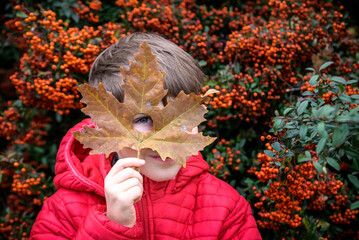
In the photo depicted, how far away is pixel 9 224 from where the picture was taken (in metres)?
2.21

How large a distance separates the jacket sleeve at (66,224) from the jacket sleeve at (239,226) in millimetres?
403

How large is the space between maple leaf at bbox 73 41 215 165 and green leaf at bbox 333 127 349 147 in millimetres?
351

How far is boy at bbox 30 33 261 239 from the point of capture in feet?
3.89

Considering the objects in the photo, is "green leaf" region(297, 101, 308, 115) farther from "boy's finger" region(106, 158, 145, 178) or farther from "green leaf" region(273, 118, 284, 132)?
"boy's finger" region(106, 158, 145, 178)

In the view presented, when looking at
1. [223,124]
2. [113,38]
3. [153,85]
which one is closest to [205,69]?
[223,124]

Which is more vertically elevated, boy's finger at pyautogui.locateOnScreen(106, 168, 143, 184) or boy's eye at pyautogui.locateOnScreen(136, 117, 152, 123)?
boy's eye at pyautogui.locateOnScreen(136, 117, 152, 123)

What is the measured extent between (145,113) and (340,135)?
0.58m

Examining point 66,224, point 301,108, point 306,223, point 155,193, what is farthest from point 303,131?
point 66,224

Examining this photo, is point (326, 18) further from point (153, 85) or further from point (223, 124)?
point (153, 85)

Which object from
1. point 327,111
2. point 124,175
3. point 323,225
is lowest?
point 323,225

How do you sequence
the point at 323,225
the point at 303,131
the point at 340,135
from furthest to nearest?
the point at 323,225 → the point at 303,131 → the point at 340,135

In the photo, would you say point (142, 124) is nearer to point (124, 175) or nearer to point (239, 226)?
point (124, 175)

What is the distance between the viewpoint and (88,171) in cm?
136

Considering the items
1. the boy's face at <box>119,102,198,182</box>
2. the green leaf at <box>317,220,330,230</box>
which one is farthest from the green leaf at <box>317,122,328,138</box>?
the green leaf at <box>317,220,330,230</box>
